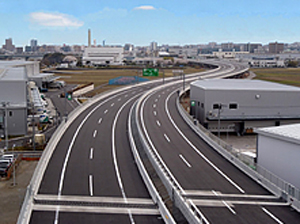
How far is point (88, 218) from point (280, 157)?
35.8 feet

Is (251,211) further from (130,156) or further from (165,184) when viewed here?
(130,156)

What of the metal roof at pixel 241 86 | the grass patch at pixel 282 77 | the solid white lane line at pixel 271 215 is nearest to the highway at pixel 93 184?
the solid white lane line at pixel 271 215

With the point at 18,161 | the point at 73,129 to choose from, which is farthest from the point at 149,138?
the point at 18,161

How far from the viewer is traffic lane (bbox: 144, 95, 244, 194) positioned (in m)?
17.2

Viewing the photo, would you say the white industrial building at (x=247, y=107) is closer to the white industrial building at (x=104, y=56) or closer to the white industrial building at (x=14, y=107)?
the white industrial building at (x=14, y=107)

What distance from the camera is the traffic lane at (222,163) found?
55.7 ft

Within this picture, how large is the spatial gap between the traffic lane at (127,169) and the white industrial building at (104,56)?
138 m

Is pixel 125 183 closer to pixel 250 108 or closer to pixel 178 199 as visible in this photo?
pixel 178 199

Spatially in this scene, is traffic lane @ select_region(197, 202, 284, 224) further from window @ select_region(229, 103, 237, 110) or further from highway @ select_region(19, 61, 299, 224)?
window @ select_region(229, 103, 237, 110)

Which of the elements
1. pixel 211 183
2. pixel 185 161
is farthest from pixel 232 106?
pixel 211 183

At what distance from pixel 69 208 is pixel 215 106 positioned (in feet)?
84.6

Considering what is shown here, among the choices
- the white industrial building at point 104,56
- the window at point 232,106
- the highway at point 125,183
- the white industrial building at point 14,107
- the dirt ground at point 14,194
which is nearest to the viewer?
the highway at point 125,183

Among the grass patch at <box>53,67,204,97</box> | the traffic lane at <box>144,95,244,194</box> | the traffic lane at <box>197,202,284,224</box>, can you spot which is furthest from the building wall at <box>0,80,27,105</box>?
the grass patch at <box>53,67,204,97</box>

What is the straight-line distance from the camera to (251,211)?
14367 millimetres
